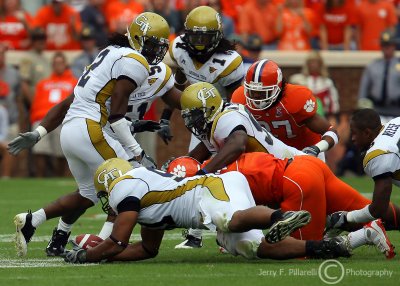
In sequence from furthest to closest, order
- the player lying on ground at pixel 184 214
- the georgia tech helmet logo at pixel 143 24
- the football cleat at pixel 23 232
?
the georgia tech helmet logo at pixel 143 24, the football cleat at pixel 23 232, the player lying on ground at pixel 184 214

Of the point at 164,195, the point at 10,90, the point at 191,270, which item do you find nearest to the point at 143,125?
the point at 164,195

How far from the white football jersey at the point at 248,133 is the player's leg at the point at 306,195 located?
52cm

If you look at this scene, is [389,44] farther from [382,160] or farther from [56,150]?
[382,160]

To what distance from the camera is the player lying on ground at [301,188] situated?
25.6 feet

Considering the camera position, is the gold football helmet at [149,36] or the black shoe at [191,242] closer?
the gold football helmet at [149,36]

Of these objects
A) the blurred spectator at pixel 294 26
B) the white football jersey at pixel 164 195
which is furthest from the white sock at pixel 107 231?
the blurred spectator at pixel 294 26

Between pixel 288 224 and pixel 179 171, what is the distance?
4.63 feet

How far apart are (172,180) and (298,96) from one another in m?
1.80

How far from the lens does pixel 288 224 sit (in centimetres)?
710

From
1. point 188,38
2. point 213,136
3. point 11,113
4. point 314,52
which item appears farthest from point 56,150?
point 213,136

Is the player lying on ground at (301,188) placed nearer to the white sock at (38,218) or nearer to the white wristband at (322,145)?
the white wristband at (322,145)

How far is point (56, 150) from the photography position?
16.0m

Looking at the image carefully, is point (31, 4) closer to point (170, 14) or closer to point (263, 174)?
point (170, 14)

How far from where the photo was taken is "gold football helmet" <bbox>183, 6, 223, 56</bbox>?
372 inches
